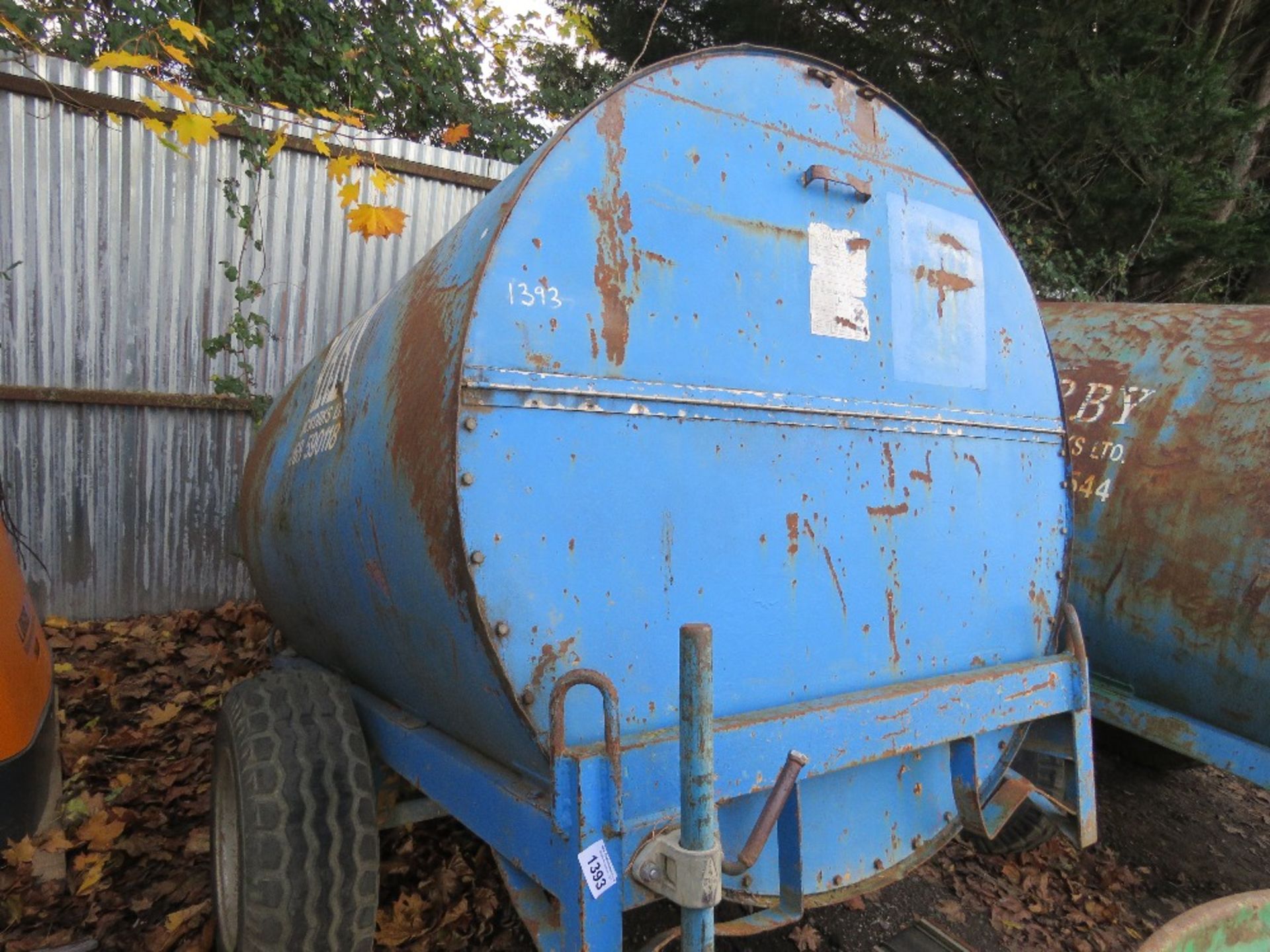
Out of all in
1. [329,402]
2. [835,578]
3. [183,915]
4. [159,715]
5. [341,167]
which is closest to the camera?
[835,578]

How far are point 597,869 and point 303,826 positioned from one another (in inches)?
38.0

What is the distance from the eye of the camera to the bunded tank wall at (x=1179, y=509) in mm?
2920

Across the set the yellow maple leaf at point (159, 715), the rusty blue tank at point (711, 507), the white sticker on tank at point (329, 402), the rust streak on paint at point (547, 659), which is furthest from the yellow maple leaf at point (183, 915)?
the rust streak on paint at point (547, 659)

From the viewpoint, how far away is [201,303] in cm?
552

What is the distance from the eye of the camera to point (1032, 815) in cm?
283

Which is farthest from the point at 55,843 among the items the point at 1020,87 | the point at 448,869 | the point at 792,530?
the point at 1020,87

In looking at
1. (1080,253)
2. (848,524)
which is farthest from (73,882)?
(1080,253)

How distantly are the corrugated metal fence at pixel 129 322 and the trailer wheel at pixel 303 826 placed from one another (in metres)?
3.48

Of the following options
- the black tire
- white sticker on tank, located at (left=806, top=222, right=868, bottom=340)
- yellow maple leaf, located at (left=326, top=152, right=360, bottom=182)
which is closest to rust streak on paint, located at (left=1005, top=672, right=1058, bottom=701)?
the black tire

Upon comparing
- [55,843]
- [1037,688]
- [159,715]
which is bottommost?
[55,843]

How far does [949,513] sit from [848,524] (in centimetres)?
44

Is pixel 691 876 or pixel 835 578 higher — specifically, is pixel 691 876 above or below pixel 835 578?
below

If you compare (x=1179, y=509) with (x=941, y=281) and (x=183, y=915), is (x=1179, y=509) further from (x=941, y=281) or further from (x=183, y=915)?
(x=183, y=915)

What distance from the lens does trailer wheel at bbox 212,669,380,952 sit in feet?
6.75
